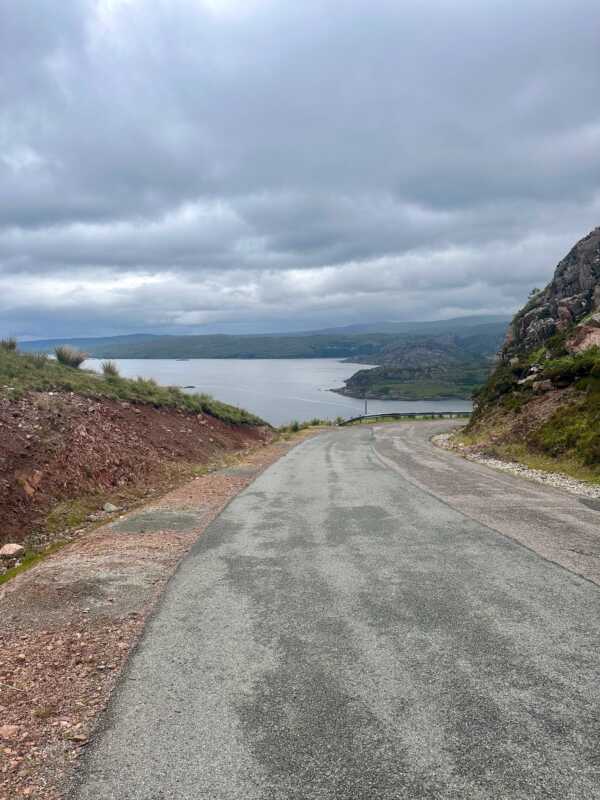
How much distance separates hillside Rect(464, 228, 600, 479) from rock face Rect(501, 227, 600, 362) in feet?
0.20

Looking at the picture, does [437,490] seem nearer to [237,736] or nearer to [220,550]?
[220,550]

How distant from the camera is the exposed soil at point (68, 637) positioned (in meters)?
3.99

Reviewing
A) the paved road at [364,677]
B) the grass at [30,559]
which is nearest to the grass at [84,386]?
the grass at [30,559]

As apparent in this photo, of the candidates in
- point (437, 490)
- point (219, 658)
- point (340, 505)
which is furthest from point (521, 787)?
point (437, 490)

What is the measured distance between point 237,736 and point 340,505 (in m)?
9.06

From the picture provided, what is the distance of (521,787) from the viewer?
11.4 ft

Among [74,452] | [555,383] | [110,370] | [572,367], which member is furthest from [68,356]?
[572,367]

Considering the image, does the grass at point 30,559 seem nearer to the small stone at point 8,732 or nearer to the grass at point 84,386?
the small stone at point 8,732

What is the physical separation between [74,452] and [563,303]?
34649 millimetres

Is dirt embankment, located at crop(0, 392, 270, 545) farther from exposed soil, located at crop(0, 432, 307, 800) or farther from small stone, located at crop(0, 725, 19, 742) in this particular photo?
small stone, located at crop(0, 725, 19, 742)

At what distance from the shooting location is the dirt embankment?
11361mm

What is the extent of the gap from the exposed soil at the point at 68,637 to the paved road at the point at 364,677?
0.25m

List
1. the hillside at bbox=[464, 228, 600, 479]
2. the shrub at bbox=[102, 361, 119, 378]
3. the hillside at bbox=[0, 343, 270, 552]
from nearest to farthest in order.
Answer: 1. the hillside at bbox=[0, 343, 270, 552]
2. the hillside at bbox=[464, 228, 600, 479]
3. the shrub at bbox=[102, 361, 119, 378]

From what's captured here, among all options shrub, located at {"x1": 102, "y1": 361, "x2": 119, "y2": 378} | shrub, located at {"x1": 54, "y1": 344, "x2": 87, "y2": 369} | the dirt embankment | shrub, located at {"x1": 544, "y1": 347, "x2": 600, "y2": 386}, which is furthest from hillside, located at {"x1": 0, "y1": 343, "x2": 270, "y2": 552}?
shrub, located at {"x1": 544, "y1": 347, "x2": 600, "y2": 386}
